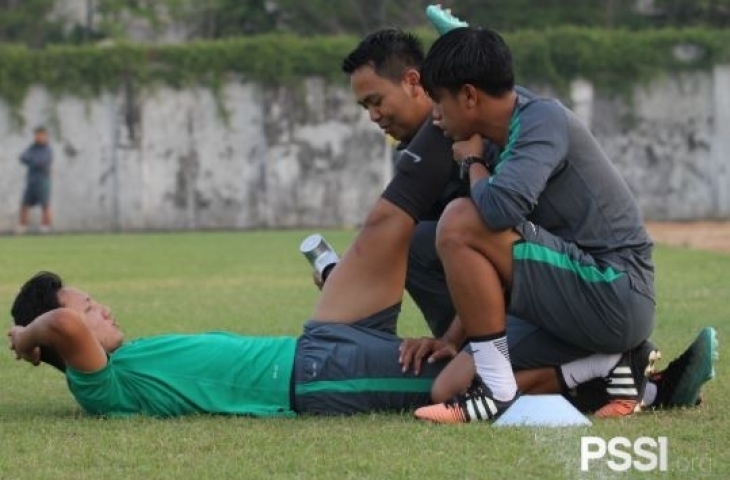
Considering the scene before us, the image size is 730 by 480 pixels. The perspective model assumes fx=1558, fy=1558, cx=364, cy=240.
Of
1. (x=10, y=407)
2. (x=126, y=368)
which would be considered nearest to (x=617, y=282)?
(x=126, y=368)

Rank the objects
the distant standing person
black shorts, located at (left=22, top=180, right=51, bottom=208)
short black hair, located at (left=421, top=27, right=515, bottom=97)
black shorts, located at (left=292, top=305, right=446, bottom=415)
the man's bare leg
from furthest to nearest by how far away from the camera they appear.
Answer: black shorts, located at (left=22, top=180, right=51, bottom=208)
the distant standing person
the man's bare leg
black shorts, located at (left=292, top=305, right=446, bottom=415)
short black hair, located at (left=421, top=27, right=515, bottom=97)

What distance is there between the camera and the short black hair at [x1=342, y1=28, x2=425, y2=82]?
638cm

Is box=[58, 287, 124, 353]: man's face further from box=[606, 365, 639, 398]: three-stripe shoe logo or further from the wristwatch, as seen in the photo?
box=[606, 365, 639, 398]: three-stripe shoe logo

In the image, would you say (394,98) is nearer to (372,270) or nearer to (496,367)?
(372,270)

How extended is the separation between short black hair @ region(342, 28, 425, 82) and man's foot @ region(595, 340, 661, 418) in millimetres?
1502

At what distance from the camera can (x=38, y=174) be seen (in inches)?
1110

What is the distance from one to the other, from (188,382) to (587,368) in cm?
149

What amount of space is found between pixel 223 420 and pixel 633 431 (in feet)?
4.88

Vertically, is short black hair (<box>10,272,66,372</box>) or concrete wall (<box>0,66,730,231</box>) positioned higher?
short black hair (<box>10,272,66,372</box>)

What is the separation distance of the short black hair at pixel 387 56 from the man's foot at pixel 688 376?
5.24 ft

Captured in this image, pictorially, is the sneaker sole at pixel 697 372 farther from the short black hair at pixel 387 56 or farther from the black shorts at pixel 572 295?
the short black hair at pixel 387 56

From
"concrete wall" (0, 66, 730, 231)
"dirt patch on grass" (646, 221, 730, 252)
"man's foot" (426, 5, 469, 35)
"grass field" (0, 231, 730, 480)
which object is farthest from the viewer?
"concrete wall" (0, 66, 730, 231)

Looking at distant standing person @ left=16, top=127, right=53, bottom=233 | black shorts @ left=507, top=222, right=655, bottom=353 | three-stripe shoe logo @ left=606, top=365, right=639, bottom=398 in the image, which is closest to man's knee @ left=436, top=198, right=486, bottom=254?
black shorts @ left=507, top=222, right=655, bottom=353

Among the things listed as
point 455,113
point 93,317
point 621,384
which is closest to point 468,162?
point 455,113
